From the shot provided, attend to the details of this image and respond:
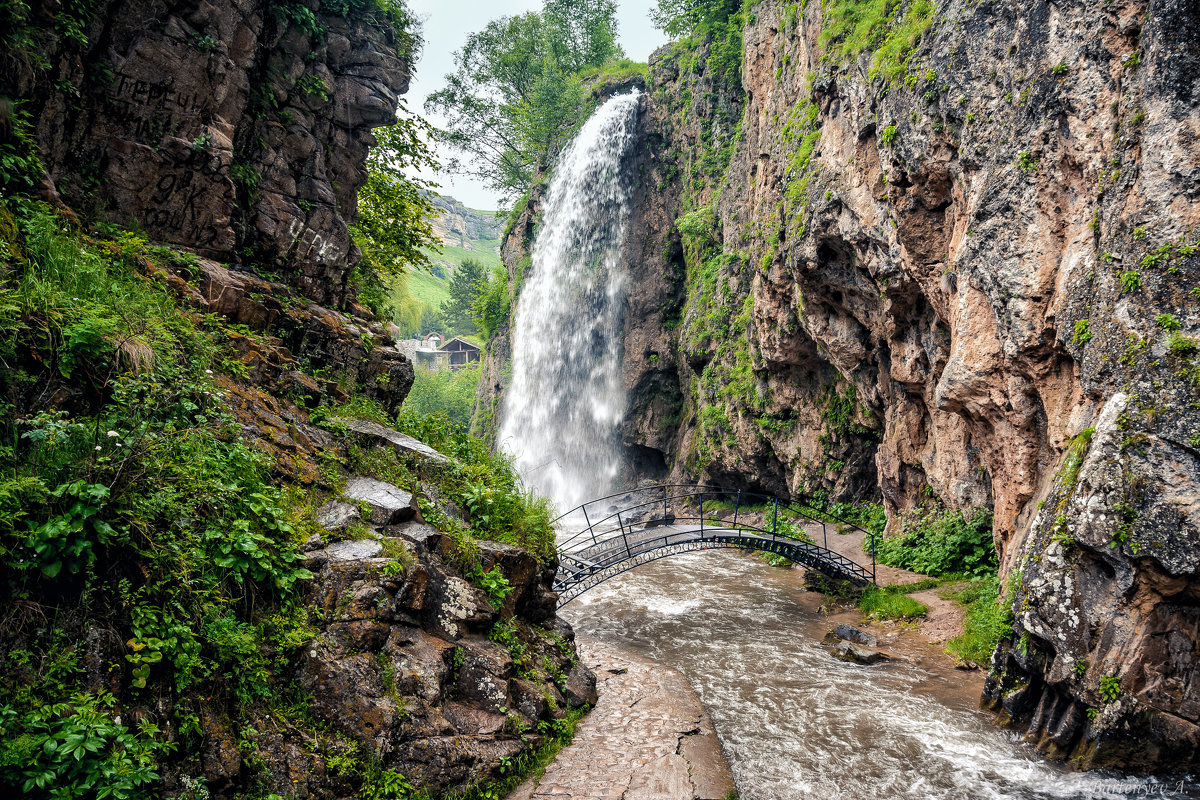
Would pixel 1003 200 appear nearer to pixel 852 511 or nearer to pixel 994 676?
pixel 994 676

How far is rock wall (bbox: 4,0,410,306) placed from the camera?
7574 mm

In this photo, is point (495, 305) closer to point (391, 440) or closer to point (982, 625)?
point (391, 440)

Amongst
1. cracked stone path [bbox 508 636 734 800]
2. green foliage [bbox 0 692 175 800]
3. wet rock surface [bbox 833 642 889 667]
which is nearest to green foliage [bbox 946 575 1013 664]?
wet rock surface [bbox 833 642 889 667]

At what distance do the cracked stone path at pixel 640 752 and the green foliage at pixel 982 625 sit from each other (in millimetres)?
5130

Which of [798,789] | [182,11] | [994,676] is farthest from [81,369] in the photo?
[994,676]

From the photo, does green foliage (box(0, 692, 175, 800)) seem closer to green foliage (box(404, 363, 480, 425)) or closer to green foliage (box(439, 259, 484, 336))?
green foliage (box(404, 363, 480, 425))

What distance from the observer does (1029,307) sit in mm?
9031

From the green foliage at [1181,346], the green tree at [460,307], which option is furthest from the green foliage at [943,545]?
the green tree at [460,307]

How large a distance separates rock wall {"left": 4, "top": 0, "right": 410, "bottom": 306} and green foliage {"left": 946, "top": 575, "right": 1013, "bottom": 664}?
13.0m

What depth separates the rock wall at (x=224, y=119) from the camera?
298 inches

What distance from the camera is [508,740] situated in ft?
20.8

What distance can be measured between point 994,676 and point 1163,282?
5.91 metres

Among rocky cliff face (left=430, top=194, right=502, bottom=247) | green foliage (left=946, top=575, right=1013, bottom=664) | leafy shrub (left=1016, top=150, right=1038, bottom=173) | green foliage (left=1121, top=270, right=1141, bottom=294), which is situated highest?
rocky cliff face (left=430, top=194, right=502, bottom=247)

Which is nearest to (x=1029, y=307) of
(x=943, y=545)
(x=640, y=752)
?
(x=943, y=545)
